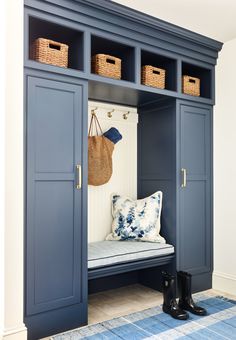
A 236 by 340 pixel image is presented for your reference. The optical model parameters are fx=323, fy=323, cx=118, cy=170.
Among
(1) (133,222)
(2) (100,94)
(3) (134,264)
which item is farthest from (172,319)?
(2) (100,94)

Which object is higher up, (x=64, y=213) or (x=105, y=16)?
(x=105, y=16)

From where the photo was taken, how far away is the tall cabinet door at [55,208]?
2.19 m

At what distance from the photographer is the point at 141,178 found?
344 centimetres

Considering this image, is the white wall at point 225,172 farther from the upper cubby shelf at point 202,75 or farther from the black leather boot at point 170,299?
the black leather boot at point 170,299

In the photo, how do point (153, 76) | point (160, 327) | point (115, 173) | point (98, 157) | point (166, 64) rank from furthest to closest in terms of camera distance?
1. point (115, 173)
2. point (166, 64)
3. point (98, 157)
4. point (153, 76)
5. point (160, 327)

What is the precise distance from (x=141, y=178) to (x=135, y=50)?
1.31 metres

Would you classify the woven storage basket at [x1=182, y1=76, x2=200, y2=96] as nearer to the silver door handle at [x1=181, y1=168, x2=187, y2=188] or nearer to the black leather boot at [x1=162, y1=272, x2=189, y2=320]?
the silver door handle at [x1=181, y1=168, x2=187, y2=188]

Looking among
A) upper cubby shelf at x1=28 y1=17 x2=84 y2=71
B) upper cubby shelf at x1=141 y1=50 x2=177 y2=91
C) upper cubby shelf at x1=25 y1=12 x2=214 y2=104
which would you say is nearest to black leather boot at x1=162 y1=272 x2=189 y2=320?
upper cubby shelf at x1=25 y1=12 x2=214 y2=104

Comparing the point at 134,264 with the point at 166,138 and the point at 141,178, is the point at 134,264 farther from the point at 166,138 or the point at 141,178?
the point at 166,138

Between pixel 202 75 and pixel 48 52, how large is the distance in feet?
5.87

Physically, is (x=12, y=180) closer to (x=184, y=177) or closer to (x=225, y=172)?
(x=184, y=177)

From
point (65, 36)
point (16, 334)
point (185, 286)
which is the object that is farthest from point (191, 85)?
point (16, 334)

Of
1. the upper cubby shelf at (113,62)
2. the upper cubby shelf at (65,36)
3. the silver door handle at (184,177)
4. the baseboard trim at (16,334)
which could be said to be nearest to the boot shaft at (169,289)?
the silver door handle at (184,177)

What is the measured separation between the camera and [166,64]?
3.14m
